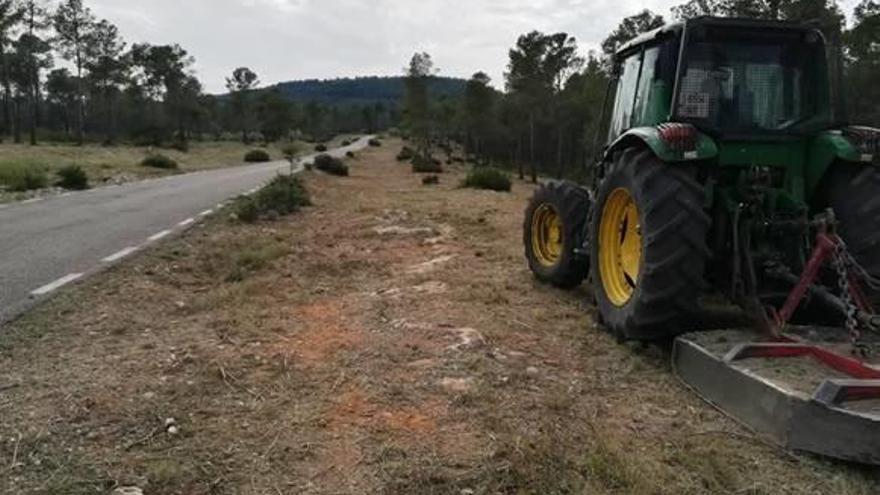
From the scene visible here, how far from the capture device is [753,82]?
217 inches

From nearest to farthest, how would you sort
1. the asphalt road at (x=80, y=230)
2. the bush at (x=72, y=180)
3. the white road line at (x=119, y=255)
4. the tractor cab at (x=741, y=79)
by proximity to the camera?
the tractor cab at (x=741, y=79) < the asphalt road at (x=80, y=230) < the white road line at (x=119, y=255) < the bush at (x=72, y=180)

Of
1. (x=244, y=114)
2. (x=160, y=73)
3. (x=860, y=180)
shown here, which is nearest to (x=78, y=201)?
(x=860, y=180)

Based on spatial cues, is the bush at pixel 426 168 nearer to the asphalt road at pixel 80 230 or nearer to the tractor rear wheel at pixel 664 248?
the asphalt road at pixel 80 230

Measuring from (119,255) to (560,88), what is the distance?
127 feet

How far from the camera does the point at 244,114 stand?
92688mm

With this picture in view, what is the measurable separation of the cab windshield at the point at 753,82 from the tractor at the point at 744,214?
1 centimetres

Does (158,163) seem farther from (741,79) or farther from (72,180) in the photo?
(741,79)

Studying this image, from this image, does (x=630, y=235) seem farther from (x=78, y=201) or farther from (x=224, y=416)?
(x=78, y=201)

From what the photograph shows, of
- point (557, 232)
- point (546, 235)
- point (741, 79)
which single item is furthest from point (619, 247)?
point (546, 235)

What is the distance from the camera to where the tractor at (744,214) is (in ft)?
13.8

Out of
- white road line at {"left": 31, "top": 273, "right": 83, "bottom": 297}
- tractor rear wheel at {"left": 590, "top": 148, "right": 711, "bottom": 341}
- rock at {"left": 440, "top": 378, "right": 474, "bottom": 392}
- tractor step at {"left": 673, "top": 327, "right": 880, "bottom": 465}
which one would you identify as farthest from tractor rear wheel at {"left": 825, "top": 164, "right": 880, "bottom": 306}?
white road line at {"left": 31, "top": 273, "right": 83, "bottom": 297}

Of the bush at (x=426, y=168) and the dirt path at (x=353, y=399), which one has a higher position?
the dirt path at (x=353, y=399)

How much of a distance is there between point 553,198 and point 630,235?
1.73 m

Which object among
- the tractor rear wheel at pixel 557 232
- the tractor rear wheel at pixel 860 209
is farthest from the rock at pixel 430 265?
the tractor rear wheel at pixel 860 209
